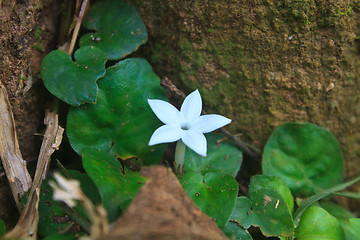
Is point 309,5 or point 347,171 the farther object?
point 347,171

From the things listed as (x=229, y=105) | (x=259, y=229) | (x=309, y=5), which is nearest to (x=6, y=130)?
(x=229, y=105)

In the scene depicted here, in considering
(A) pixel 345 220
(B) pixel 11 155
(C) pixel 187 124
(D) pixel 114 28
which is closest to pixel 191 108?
(C) pixel 187 124

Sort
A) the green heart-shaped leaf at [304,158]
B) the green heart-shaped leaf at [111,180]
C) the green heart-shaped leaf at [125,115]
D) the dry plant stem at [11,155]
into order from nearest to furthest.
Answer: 1. the green heart-shaped leaf at [111,180]
2. the dry plant stem at [11,155]
3. the green heart-shaped leaf at [125,115]
4. the green heart-shaped leaf at [304,158]

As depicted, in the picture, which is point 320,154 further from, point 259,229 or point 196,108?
point 196,108

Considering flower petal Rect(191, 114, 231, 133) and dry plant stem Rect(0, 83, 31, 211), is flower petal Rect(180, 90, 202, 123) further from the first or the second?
dry plant stem Rect(0, 83, 31, 211)

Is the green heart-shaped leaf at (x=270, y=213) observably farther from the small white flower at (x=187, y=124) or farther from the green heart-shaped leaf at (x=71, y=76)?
the green heart-shaped leaf at (x=71, y=76)

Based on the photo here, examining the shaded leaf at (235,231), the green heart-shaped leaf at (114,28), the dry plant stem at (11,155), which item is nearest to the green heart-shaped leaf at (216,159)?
the shaded leaf at (235,231)
